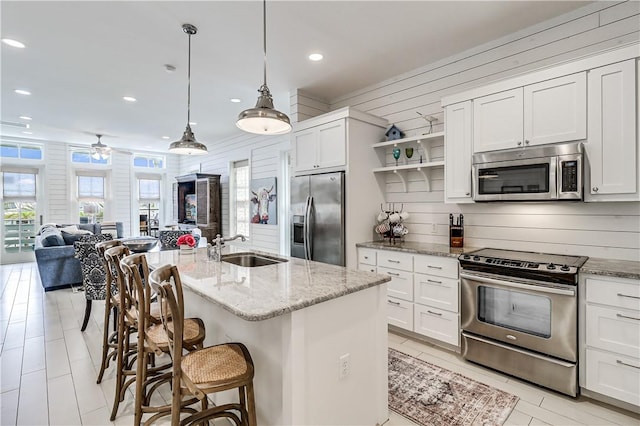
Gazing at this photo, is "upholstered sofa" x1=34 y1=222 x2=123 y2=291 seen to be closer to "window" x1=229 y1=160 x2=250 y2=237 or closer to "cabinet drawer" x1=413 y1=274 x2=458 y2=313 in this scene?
"window" x1=229 y1=160 x2=250 y2=237

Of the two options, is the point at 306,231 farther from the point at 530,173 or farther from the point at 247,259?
the point at 530,173

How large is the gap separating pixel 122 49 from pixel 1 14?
3.02 feet

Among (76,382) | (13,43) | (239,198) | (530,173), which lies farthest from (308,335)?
(239,198)

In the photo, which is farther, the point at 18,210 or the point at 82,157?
the point at 82,157

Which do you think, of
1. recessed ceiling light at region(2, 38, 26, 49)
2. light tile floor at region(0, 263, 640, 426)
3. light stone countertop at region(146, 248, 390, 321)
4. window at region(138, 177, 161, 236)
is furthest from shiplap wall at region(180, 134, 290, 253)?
light stone countertop at region(146, 248, 390, 321)

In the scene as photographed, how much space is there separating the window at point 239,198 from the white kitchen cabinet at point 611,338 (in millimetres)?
6132

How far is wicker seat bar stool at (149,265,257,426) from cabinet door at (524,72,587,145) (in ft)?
9.38

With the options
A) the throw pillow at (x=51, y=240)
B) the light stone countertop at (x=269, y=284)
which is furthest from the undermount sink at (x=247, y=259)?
the throw pillow at (x=51, y=240)

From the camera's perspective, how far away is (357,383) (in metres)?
1.88

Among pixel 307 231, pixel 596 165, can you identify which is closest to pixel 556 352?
pixel 596 165

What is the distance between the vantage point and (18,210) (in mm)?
7691

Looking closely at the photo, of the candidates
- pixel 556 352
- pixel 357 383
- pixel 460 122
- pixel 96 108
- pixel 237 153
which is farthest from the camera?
pixel 237 153

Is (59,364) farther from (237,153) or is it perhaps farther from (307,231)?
(237,153)

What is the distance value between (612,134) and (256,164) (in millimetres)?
5735
